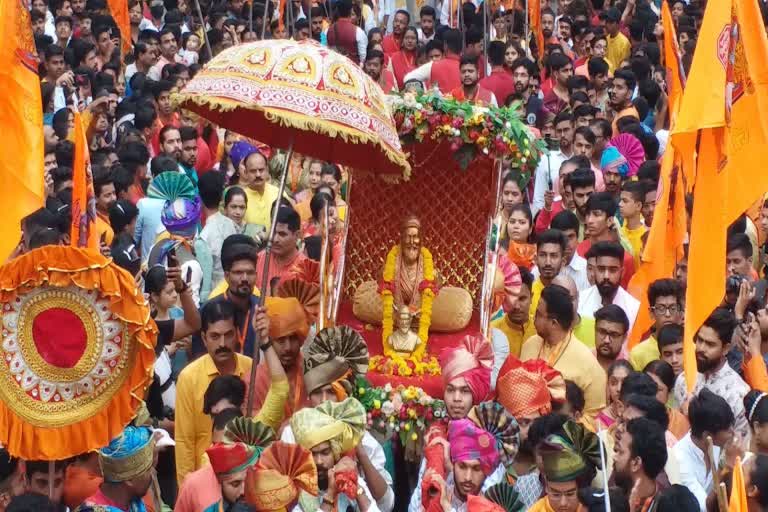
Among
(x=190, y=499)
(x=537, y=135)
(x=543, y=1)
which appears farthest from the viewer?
(x=543, y=1)

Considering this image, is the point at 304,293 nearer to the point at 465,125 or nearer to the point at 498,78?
the point at 465,125

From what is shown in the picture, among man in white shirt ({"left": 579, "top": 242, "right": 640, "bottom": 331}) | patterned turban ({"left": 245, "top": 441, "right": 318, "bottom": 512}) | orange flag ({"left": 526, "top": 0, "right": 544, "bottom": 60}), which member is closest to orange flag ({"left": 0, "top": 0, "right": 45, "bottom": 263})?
patterned turban ({"left": 245, "top": 441, "right": 318, "bottom": 512})

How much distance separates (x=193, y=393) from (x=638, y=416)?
254 centimetres

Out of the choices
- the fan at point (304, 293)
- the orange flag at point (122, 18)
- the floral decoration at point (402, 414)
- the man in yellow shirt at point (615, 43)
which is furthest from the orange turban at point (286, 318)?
the man in yellow shirt at point (615, 43)

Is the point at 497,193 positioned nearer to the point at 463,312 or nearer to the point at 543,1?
the point at 463,312

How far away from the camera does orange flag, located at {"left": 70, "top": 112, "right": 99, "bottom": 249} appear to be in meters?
9.09

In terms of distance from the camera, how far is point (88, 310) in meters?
7.58

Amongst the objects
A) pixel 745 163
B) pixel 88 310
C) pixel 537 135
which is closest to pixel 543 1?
pixel 537 135

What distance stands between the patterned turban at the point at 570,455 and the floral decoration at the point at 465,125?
127 inches

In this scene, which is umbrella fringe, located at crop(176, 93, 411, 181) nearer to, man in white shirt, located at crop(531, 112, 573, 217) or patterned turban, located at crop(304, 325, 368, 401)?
patterned turban, located at crop(304, 325, 368, 401)

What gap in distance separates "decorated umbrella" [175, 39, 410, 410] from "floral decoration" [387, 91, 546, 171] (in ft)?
4.51

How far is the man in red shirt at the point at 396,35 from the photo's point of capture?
19.5 m

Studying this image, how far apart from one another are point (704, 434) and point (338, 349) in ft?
6.97

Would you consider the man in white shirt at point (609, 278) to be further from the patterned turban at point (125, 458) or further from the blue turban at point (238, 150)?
the blue turban at point (238, 150)
